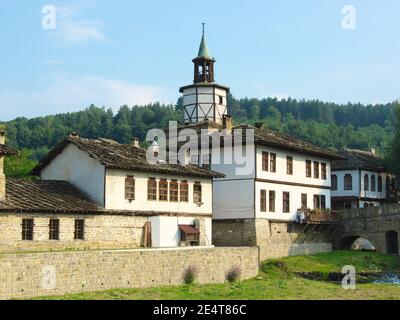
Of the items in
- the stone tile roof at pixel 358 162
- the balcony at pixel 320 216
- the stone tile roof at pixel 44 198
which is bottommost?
the balcony at pixel 320 216

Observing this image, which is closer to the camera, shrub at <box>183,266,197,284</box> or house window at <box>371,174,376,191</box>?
shrub at <box>183,266,197,284</box>

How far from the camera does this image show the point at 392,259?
51.2 metres

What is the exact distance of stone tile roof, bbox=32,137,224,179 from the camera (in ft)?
134

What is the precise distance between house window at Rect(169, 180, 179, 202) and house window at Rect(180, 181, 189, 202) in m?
0.47

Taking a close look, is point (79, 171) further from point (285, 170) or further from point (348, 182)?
point (348, 182)

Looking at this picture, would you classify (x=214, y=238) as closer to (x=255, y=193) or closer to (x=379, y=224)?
(x=255, y=193)

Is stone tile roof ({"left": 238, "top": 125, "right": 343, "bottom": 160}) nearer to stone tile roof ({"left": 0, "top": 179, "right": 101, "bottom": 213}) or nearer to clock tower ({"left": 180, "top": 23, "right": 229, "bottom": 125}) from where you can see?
clock tower ({"left": 180, "top": 23, "right": 229, "bottom": 125})

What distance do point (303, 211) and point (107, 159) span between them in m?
18.6

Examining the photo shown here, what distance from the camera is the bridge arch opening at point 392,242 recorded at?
53.8 meters

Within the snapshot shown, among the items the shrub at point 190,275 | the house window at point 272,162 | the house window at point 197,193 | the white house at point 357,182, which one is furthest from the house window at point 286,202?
the shrub at point 190,275

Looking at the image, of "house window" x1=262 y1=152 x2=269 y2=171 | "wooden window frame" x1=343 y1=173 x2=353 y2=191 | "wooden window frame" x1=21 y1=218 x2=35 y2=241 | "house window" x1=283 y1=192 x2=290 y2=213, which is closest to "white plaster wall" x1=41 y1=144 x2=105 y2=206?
"wooden window frame" x1=21 y1=218 x2=35 y2=241

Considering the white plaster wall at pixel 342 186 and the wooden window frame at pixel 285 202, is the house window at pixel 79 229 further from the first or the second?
the white plaster wall at pixel 342 186

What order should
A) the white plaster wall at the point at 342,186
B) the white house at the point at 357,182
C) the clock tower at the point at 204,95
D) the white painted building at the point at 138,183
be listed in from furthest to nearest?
the white house at the point at 357,182, the white plaster wall at the point at 342,186, the clock tower at the point at 204,95, the white painted building at the point at 138,183
